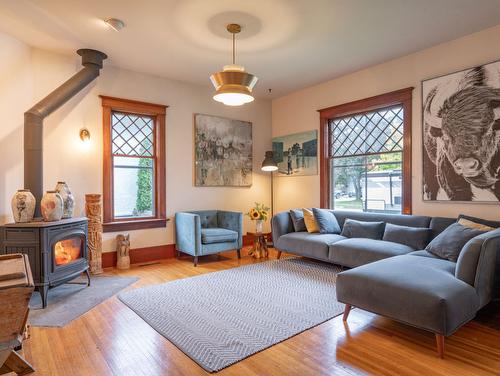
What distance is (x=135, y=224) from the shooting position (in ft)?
15.3

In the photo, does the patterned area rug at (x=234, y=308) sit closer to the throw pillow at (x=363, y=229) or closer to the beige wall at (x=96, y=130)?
the throw pillow at (x=363, y=229)

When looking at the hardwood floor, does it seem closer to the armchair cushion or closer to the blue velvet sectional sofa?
the blue velvet sectional sofa

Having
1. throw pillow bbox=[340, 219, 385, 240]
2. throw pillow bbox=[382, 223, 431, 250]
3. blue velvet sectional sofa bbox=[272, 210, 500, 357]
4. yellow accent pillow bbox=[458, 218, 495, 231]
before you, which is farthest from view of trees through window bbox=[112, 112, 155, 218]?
yellow accent pillow bbox=[458, 218, 495, 231]

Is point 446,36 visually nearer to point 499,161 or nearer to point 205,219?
point 499,161

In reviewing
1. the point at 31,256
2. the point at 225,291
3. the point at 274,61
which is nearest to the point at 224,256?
the point at 225,291

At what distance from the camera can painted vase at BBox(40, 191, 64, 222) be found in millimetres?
3219

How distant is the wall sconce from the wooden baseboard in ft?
5.25

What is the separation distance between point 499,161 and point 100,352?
13.9 feet

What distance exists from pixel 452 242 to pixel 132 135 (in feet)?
14.2

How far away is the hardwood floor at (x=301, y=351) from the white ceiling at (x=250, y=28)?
291cm

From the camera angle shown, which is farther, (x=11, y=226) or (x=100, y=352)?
(x=11, y=226)

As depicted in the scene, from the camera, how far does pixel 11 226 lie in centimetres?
303

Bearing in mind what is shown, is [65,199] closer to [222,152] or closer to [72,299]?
[72,299]

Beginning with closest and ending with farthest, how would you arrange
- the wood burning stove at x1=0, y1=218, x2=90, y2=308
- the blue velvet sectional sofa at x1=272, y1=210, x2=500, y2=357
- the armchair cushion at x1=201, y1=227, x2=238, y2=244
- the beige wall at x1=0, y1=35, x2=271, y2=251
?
the blue velvet sectional sofa at x1=272, y1=210, x2=500, y2=357 < the wood burning stove at x1=0, y1=218, x2=90, y2=308 < the beige wall at x1=0, y1=35, x2=271, y2=251 < the armchair cushion at x1=201, y1=227, x2=238, y2=244
